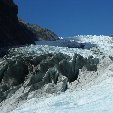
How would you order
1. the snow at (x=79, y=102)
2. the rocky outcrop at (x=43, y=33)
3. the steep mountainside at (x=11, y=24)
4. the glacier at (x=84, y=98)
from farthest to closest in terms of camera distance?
the rocky outcrop at (x=43, y=33), the steep mountainside at (x=11, y=24), the glacier at (x=84, y=98), the snow at (x=79, y=102)

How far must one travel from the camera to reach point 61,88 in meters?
20.3

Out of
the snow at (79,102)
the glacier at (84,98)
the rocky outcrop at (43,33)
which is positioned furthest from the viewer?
the rocky outcrop at (43,33)

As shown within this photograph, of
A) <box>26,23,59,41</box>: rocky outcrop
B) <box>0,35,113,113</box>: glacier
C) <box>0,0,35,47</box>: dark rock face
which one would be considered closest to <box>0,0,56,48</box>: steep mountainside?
<box>0,0,35,47</box>: dark rock face

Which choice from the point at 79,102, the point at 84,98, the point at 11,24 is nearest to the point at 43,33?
the point at 11,24

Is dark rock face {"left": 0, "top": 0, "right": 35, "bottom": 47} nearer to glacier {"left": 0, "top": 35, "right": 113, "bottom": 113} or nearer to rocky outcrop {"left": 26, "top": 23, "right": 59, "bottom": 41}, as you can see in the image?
rocky outcrop {"left": 26, "top": 23, "right": 59, "bottom": 41}

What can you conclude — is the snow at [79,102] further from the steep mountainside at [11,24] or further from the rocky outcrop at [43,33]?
the rocky outcrop at [43,33]

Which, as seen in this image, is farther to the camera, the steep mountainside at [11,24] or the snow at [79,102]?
the steep mountainside at [11,24]

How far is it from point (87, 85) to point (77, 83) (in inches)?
35.3

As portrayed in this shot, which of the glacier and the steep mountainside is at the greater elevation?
the steep mountainside

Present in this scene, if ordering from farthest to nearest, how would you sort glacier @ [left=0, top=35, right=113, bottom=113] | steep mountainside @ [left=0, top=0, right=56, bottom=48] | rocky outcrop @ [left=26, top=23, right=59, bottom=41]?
1. rocky outcrop @ [left=26, top=23, right=59, bottom=41]
2. steep mountainside @ [left=0, top=0, right=56, bottom=48]
3. glacier @ [left=0, top=35, right=113, bottom=113]

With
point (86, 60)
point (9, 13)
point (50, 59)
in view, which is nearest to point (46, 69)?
point (50, 59)

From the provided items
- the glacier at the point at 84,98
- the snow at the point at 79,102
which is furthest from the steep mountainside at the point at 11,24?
the snow at the point at 79,102

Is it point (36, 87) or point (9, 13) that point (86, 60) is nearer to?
point (36, 87)

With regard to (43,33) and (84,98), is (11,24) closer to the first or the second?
(43,33)
